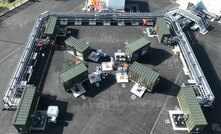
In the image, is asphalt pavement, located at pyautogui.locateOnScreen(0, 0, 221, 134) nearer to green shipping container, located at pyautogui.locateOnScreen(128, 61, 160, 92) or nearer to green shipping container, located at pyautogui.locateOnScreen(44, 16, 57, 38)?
green shipping container, located at pyautogui.locateOnScreen(128, 61, 160, 92)

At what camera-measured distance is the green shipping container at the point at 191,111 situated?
1359 inches

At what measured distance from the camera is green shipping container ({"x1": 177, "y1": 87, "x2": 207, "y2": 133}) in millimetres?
34531

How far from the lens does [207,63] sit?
51.3m

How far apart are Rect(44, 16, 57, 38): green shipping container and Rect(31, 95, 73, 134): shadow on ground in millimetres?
17275

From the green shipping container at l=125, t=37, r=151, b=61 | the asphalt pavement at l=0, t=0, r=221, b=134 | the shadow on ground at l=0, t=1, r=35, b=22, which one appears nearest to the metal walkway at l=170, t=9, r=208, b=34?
the asphalt pavement at l=0, t=0, r=221, b=134

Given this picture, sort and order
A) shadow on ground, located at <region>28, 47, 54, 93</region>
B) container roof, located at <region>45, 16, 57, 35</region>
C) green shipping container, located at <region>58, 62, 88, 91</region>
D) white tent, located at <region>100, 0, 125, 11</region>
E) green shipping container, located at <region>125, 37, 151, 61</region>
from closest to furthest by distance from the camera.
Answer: green shipping container, located at <region>58, 62, 88, 91</region> < shadow on ground, located at <region>28, 47, 54, 93</region> < green shipping container, located at <region>125, 37, 151, 61</region> < container roof, located at <region>45, 16, 57, 35</region> < white tent, located at <region>100, 0, 125, 11</region>

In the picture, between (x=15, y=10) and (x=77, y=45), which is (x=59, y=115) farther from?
(x=15, y=10)

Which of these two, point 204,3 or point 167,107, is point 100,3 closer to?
point 204,3

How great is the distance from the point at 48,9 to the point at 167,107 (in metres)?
52.1

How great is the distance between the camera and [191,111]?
35688 millimetres

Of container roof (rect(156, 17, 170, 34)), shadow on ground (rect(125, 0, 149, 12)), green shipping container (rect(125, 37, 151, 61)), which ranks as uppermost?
container roof (rect(156, 17, 170, 34))

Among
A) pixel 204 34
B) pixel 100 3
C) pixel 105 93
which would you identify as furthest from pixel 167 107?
pixel 100 3

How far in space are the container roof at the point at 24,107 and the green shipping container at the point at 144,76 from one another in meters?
21.0

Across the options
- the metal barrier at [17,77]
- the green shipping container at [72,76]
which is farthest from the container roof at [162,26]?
the metal barrier at [17,77]
